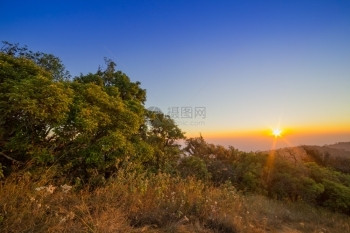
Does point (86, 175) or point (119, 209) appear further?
point (86, 175)

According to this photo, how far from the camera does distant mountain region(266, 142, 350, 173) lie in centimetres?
2079

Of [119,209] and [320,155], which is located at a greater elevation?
[320,155]

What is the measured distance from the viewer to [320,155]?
23031mm

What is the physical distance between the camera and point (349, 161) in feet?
68.5

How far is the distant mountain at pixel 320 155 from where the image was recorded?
20.8 meters

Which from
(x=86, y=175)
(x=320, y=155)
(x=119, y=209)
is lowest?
(x=119, y=209)

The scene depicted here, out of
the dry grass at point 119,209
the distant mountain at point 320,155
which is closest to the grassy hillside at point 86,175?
the dry grass at point 119,209

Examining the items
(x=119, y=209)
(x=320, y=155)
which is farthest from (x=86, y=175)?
(x=320, y=155)

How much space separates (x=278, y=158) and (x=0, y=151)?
1420cm

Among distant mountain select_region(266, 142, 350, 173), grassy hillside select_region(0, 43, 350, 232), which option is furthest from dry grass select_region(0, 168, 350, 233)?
distant mountain select_region(266, 142, 350, 173)

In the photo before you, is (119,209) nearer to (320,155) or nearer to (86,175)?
(86,175)

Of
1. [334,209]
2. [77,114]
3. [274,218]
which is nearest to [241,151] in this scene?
[334,209]

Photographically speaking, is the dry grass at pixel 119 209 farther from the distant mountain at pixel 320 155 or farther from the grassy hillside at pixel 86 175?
the distant mountain at pixel 320 155

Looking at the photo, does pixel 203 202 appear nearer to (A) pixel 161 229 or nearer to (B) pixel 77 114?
(A) pixel 161 229
